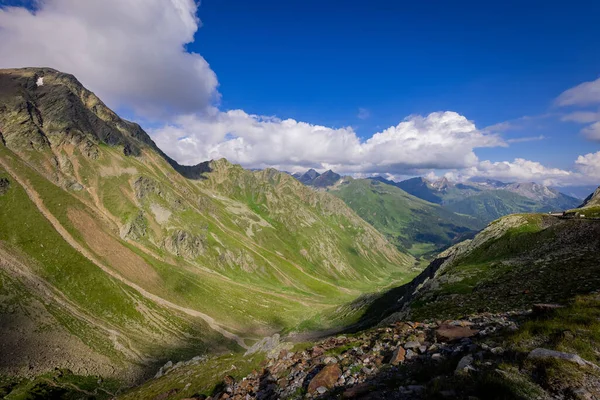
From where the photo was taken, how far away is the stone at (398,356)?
16.9 meters

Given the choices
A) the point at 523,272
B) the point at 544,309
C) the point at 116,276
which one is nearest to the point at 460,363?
the point at 544,309

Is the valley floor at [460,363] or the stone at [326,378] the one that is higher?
the valley floor at [460,363]

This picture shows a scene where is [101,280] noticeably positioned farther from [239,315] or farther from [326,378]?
[326,378]

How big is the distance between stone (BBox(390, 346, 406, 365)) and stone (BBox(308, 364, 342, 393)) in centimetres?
347

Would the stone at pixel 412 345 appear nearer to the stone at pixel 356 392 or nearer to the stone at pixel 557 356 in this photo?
the stone at pixel 356 392

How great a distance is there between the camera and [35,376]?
72.1 m

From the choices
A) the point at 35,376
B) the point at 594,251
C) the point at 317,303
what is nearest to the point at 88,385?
the point at 35,376

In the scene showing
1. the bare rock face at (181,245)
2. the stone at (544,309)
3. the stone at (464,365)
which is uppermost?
the stone at (464,365)

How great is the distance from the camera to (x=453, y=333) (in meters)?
19.2

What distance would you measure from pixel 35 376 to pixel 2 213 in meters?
95.2

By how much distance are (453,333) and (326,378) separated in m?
8.98

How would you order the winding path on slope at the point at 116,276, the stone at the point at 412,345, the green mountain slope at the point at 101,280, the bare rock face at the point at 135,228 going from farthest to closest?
1. the bare rock face at the point at 135,228
2. the winding path on slope at the point at 116,276
3. the green mountain slope at the point at 101,280
4. the stone at the point at 412,345

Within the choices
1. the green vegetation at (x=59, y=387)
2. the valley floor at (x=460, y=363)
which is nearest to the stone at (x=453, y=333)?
the valley floor at (x=460, y=363)

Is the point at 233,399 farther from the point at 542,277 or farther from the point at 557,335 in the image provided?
the point at 542,277
